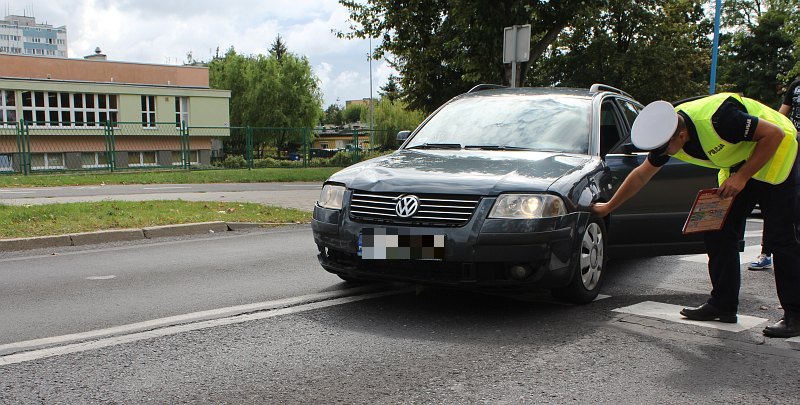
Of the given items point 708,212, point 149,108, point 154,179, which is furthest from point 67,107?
point 708,212

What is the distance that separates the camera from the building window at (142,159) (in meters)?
23.7

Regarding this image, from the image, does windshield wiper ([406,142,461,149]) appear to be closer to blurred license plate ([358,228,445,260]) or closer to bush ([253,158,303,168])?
blurred license plate ([358,228,445,260])

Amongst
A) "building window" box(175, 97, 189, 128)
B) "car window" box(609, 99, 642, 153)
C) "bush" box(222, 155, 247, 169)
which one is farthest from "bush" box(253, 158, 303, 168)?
"building window" box(175, 97, 189, 128)

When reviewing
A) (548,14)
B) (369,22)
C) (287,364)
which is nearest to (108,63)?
(369,22)

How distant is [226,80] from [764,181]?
2483 inches

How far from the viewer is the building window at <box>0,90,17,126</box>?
1644 inches

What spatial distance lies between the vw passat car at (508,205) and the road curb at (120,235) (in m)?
4.50

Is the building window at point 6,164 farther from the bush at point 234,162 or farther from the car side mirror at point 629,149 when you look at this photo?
the car side mirror at point 629,149

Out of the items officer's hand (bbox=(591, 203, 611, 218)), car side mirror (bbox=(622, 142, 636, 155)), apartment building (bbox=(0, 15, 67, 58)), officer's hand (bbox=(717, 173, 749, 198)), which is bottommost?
officer's hand (bbox=(591, 203, 611, 218))

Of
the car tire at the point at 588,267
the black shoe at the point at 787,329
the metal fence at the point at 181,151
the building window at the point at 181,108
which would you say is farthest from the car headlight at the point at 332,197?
the building window at the point at 181,108

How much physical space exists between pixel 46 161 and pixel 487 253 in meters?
23.9

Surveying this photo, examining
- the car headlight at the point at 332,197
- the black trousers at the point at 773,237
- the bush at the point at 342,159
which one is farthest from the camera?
the bush at the point at 342,159

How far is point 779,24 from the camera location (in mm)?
42531

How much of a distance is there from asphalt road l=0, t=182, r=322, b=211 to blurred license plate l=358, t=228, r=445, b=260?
7.53 metres
